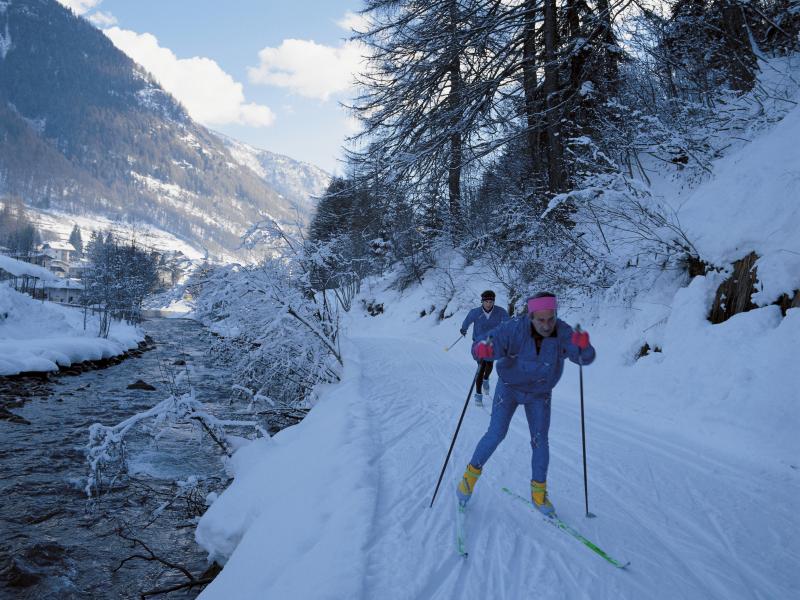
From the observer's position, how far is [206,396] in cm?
1298

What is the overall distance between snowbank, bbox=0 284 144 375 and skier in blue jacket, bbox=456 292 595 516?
17563 mm

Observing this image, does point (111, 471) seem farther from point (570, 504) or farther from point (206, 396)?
point (570, 504)

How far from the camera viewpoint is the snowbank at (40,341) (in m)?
15.8

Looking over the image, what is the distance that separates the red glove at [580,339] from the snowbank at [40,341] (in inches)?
718

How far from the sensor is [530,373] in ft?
11.9

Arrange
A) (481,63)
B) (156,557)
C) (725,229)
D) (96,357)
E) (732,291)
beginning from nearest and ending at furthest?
(156,557)
(732,291)
(725,229)
(481,63)
(96,357)

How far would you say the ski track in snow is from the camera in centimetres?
285

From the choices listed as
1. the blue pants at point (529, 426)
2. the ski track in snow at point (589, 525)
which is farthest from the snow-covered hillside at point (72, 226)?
the blue pants at point (529, 426)

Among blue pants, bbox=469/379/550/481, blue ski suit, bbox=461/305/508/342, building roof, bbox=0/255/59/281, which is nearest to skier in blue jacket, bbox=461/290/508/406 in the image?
blue ski suit, bbox=461/305/508/342

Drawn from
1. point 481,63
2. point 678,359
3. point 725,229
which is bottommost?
point 678,359

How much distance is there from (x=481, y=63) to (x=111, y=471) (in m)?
12.4

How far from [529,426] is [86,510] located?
6186 mm

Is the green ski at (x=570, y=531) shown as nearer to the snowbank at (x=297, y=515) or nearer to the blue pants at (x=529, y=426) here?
the blue pants at (x=529, y=426)

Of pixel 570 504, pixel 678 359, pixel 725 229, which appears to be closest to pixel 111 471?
pixel 570 504
